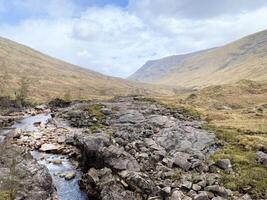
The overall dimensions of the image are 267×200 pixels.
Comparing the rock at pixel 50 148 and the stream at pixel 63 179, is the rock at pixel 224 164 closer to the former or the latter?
the stream at pixel 63 179

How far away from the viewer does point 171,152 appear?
54.5m

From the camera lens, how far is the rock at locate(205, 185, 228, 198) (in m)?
39.5

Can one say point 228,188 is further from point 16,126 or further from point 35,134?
point 16,126

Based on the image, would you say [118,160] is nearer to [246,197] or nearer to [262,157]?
[246,197]

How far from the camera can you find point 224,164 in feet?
155

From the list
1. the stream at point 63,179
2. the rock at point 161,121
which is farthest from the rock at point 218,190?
the rock at point 161,121

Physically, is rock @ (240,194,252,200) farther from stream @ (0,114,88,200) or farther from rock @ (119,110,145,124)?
rock @ (119,110,145,124)

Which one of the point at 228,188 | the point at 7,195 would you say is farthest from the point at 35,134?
the point at 228,188

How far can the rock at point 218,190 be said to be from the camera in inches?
1555

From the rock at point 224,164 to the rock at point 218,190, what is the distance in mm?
6719

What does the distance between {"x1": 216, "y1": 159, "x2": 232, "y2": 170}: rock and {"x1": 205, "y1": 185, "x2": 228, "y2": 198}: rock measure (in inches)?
265

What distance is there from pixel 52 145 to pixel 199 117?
38.2 meters

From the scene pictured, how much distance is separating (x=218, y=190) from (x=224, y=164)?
7792 millimetres

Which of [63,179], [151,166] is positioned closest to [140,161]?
[151,166]
